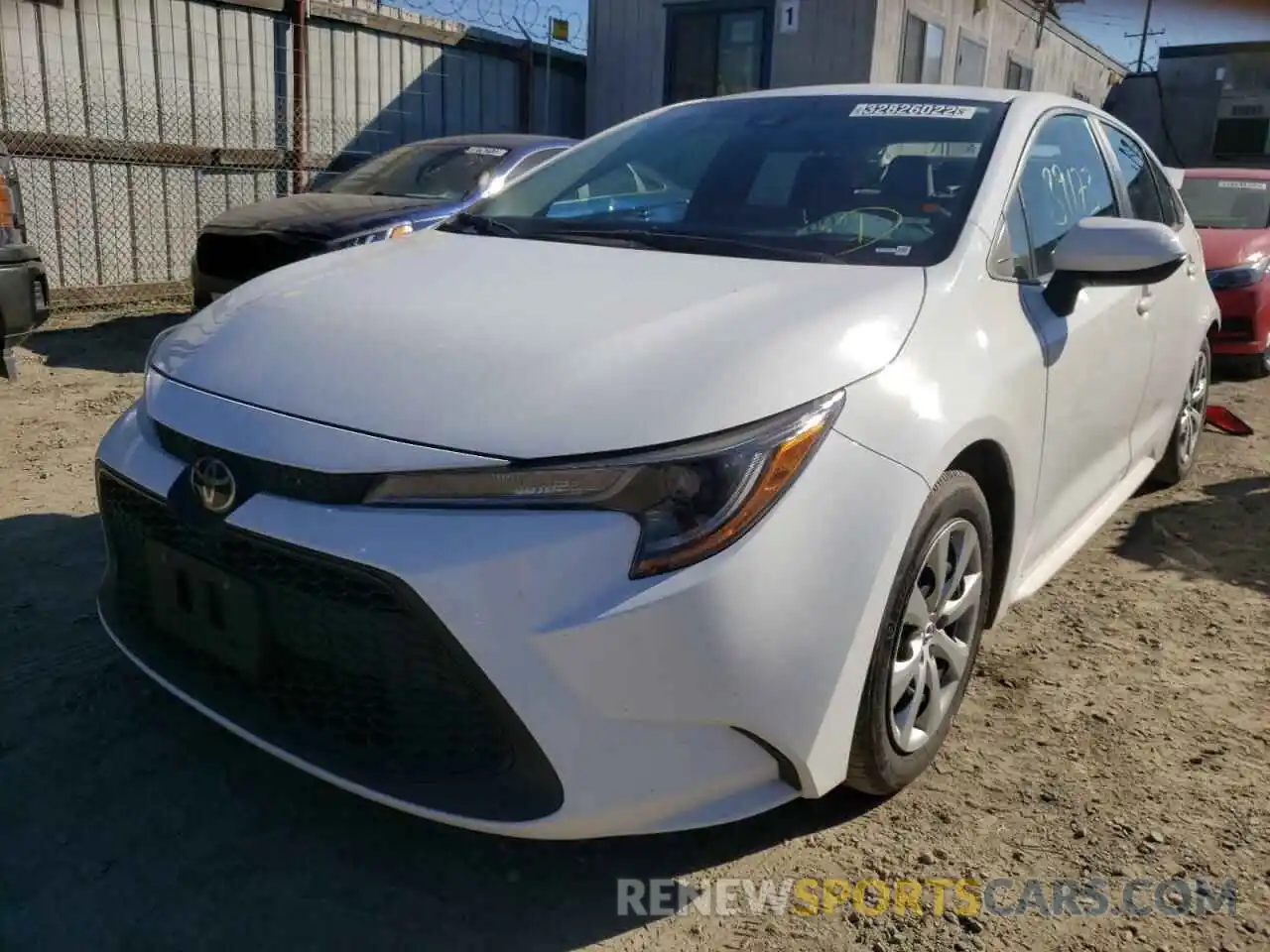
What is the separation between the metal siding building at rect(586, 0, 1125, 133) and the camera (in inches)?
439

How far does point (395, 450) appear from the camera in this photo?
1.90 metres

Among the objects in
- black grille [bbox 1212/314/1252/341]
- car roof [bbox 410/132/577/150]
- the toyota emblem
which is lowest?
black grille [bbox 1212/314/1252/341]

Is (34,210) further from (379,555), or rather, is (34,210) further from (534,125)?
(379,555)

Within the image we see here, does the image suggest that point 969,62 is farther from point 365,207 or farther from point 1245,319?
point 365,207

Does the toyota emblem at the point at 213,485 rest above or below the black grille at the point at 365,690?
above

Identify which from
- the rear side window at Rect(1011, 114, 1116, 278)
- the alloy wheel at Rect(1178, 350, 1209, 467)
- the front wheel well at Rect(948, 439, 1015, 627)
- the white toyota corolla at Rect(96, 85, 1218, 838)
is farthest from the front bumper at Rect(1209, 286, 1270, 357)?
the front wheel well at Rect(948, 439, 1015, 627)

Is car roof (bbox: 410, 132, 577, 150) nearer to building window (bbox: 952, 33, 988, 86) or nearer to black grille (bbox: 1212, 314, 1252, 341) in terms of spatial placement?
black grille (bbox: 1212, 314, 1252, 341)

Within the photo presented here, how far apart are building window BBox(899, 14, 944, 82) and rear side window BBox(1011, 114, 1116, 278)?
8.68 m

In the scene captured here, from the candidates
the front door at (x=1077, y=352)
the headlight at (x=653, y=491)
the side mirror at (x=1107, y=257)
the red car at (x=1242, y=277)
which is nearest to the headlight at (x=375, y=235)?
the front door at (x=1077, y=352)

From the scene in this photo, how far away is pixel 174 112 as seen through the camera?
8648mm

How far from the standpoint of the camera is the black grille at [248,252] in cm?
633

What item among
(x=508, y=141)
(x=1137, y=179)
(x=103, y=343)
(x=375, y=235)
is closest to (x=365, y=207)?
(x=375, y=235)

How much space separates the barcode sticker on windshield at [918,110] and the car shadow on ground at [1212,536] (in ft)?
6.08

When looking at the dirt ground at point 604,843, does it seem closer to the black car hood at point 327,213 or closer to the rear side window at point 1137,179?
the rear side window at point 1137,179
